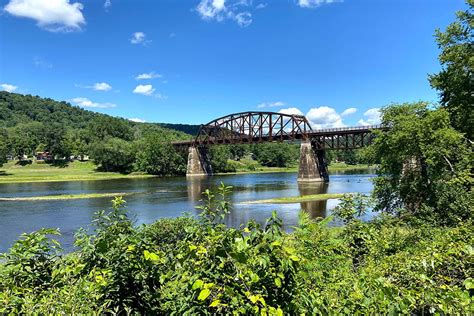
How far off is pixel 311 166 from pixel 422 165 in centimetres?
7564

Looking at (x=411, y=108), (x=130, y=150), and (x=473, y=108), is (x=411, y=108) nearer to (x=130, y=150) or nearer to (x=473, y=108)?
(x=473, y=108)

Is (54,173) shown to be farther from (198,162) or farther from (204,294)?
(204,294)

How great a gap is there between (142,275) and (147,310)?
0.50 m

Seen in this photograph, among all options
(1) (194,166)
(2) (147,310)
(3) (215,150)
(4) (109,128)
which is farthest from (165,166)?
(2) (147,310)

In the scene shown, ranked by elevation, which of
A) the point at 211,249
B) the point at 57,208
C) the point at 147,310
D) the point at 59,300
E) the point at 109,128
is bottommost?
the point at 57,208

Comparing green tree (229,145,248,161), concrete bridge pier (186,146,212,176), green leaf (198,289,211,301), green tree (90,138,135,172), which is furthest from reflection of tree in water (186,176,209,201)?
green tree (229,145,248,161)

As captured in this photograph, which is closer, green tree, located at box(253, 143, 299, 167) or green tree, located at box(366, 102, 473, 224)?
green tree, located at box(366, 102, 473, 224)

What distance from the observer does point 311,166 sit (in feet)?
334

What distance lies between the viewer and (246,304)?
3436 mm

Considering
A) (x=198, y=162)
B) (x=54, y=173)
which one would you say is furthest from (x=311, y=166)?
(x=54, y=173)

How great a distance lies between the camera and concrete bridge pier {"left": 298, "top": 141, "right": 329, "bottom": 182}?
99.5m

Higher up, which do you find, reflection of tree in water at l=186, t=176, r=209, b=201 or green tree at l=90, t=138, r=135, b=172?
green tree at l=90, t=138, r=135, b=172

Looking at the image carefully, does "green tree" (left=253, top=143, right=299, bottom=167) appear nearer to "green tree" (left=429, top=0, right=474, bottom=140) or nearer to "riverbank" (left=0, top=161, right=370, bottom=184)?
"riverbank" (left=0, top=161, right=370, bottom=184)

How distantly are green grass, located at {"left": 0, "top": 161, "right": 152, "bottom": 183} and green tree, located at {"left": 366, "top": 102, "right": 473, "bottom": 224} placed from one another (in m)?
95.4
